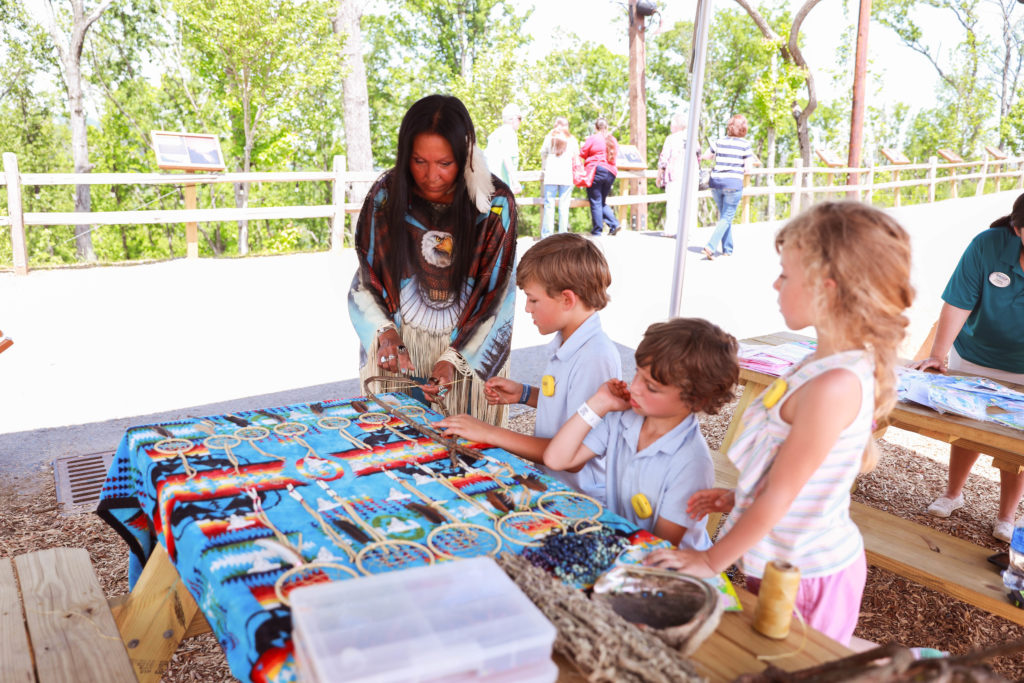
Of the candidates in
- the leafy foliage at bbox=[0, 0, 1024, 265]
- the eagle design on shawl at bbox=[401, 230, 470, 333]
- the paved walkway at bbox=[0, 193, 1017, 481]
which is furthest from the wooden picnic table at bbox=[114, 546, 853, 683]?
the leafy foliage at bbox=[0, 0, 1024, 265]

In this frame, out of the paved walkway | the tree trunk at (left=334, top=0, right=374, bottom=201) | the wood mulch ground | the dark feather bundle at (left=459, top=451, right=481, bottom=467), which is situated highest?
the tree trunk at (left=334, top=0, right=374, bottom=201)

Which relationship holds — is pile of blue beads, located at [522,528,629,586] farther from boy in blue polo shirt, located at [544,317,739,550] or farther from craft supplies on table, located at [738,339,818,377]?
craft supplies on table, located at [738,339,818,377]

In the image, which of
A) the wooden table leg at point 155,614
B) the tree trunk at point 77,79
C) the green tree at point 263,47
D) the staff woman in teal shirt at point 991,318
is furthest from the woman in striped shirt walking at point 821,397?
the tree trunk at point 77,79

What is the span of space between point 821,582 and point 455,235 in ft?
5.33

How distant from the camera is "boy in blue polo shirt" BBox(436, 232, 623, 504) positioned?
6.67 ft

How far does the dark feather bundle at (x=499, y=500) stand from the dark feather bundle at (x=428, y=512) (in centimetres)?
12

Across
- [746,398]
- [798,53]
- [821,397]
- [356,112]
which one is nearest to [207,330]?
[746,398]

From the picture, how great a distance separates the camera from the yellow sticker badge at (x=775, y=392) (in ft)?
4.46

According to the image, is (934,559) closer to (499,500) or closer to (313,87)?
(499,500)

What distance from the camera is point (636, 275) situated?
334 inches

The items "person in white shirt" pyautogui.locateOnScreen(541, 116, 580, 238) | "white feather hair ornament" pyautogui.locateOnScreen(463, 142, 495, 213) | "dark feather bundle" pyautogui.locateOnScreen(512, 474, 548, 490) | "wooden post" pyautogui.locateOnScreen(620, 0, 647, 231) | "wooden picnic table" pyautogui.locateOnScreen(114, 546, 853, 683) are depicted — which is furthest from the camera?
"wooden post" pyautogui.locateOnScreen(620, 0, 647, 231)

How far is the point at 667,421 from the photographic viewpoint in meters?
1.74

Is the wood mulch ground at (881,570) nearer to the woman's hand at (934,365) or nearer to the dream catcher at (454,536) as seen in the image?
the woman's hand at (934,365)

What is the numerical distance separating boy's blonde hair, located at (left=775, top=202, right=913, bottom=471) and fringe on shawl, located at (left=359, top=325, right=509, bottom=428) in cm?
151
